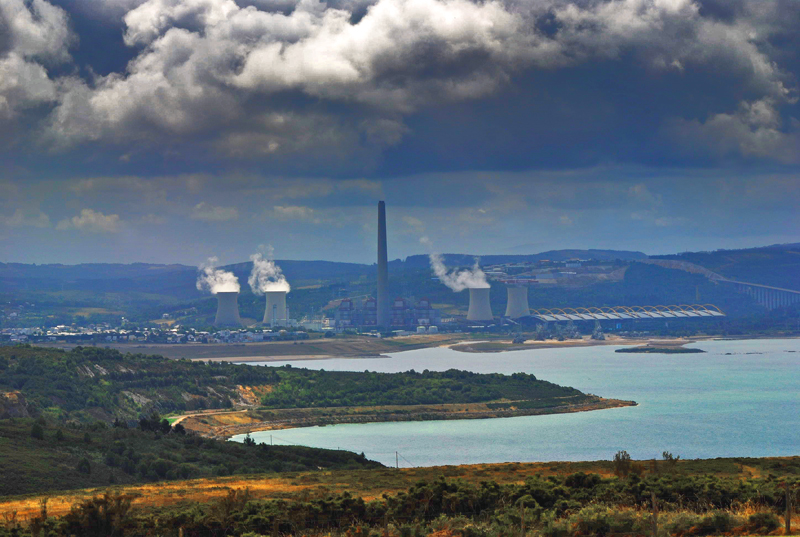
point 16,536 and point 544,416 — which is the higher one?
point 16,536

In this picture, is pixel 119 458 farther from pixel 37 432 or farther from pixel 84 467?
pixel 37 432

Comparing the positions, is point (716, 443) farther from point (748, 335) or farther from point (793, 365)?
point (748, 335)

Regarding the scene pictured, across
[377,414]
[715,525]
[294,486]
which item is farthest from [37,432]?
[377,414]

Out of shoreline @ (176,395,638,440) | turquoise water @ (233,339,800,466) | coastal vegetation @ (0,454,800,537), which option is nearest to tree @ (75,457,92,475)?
coastal vegetation @ (0,454,800,537)

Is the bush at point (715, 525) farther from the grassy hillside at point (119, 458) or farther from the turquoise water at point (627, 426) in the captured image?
the turquoise water at point (627, 426)

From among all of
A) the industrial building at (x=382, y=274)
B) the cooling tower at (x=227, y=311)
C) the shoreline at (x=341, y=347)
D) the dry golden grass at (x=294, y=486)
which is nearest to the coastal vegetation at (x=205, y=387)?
the shoreline at (x=341, y=347)

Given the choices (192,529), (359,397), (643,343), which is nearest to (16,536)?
(192,529)

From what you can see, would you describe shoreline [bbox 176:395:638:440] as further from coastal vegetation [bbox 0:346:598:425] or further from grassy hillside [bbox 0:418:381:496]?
grassy hillside [bbox 0:418:381:496]
